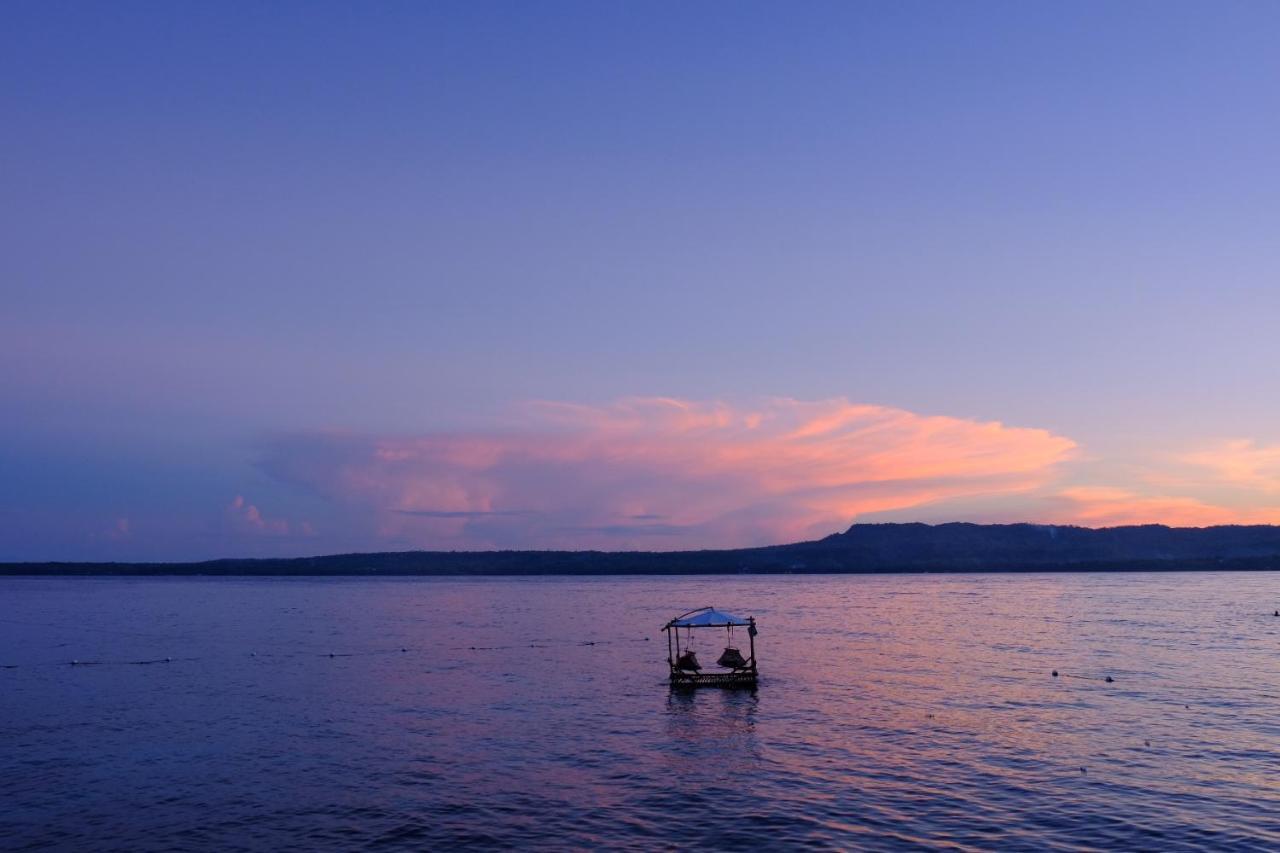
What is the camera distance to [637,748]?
131ft

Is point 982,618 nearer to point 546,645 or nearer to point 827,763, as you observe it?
point 546,645

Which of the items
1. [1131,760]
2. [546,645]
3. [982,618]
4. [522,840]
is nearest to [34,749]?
[522,840]

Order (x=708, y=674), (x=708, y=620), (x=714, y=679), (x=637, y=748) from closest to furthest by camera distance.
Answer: (x=637, y=748) < (x=708, y=620) < (x=714, y=679) < (x=708, y=674)

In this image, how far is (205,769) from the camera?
36438mm

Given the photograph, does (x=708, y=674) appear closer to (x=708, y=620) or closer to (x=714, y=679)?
(x=714, y=679)

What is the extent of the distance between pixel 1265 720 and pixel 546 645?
57357 mm

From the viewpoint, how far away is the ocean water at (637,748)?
92.5 ft

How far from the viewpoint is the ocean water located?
28.2m

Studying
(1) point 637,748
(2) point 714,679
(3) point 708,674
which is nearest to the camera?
(1) point 637,748

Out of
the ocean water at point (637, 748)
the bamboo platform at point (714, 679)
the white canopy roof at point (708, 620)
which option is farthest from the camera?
the bamboo platform at point (714, 679)

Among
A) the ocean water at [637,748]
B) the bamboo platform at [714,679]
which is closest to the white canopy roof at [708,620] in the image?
the bamboo platform at [714,679]

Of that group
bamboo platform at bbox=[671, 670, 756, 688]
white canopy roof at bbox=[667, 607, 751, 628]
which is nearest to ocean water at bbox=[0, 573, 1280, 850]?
bamboo platform at bbox=[671, 670, 756, 688]

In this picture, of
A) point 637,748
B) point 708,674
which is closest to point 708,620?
point 708,674

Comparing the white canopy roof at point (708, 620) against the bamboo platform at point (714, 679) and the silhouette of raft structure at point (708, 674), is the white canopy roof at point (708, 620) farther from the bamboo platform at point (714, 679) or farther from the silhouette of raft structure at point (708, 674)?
the bamboo platform at point (714, 679)
